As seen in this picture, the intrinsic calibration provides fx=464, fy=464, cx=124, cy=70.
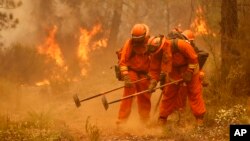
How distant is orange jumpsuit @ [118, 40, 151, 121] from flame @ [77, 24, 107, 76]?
27.9 feet

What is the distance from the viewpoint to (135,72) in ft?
30.5

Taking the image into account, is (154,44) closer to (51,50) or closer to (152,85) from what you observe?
(152,85)

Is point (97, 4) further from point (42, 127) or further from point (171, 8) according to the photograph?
point (42, 127)

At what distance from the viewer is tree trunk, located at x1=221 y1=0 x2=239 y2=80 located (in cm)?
984

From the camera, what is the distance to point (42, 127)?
27.1 ft

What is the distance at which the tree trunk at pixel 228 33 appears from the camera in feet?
32.3

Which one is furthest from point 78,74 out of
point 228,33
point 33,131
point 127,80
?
point 33,131

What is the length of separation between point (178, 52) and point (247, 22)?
217 centimetres

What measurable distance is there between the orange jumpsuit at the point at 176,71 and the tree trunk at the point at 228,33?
132cm

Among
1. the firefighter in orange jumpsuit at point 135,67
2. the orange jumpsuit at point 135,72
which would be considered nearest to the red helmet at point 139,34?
the firefighter in orange jumpsuit at point 135,67

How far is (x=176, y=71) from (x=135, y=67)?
32.8 inches

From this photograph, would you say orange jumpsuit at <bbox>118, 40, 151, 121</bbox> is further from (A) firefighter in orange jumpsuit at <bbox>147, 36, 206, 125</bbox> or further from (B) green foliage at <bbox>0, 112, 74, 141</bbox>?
(B) green foliage at <bbox>0, 112, 74, 141</bbox>

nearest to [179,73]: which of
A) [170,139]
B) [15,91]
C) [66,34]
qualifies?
[170,139]

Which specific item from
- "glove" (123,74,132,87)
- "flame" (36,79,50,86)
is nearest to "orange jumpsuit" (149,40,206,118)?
"glove" (123,74,132,87)
